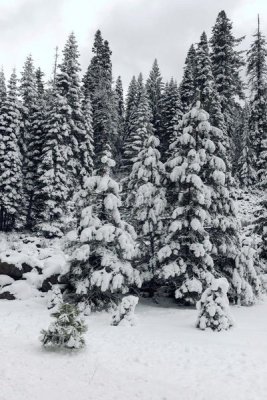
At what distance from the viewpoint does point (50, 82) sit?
4544 cm

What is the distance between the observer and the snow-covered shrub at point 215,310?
41.3ft

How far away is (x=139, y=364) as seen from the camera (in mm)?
9219

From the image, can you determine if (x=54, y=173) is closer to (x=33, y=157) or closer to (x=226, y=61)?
(x=33, y=157)

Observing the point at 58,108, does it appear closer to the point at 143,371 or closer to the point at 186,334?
the point at 186,334

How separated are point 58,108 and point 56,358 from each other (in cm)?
2555

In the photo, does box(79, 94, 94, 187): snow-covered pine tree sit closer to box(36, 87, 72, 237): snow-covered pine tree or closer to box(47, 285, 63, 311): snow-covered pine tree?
box(36, 87, 72, 237): snow-covered pine tree

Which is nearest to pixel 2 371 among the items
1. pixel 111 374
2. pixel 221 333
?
pixel 111 374

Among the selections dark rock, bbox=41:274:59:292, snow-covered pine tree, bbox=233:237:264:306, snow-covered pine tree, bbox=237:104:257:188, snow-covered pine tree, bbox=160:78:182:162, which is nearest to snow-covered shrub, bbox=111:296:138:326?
dark rock, bbox=41:274:59:292

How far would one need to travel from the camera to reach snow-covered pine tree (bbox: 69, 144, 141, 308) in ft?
49.5

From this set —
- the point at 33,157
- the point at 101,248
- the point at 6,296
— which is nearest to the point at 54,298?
the point at 6,296

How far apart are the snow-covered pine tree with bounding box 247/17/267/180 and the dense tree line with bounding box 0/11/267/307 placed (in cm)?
11

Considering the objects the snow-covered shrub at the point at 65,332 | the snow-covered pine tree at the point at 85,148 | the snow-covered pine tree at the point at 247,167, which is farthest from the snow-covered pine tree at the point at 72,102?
the snow-covered shrub at the point at 65,332

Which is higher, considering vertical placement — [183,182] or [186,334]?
[183,182]

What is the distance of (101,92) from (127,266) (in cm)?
3629
